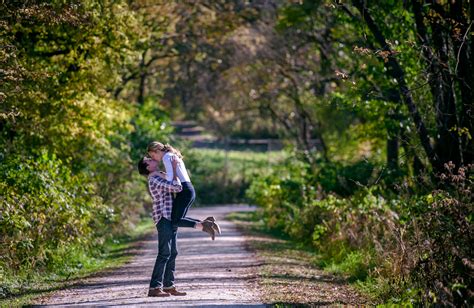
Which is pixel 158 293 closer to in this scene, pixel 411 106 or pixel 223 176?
pixel 411 106

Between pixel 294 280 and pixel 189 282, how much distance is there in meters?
1.71

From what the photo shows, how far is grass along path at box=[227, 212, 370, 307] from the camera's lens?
11.9 meters

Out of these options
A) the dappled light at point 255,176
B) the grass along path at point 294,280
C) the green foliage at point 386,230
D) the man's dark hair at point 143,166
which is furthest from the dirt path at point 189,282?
the green foliage at point 386,230

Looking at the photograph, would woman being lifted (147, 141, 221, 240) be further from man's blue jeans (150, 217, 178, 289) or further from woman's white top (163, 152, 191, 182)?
man's blue jeans (150, 217, 178, 289)

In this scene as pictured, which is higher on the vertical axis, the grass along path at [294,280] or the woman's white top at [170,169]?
the woman's white top at [170,169]

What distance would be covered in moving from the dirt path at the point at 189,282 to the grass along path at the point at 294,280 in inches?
9.6

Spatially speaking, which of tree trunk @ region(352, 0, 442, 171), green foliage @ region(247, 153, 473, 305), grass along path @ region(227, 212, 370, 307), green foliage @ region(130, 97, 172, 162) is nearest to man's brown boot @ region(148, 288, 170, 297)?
grass along path @ region(227, 212, 370, 307)

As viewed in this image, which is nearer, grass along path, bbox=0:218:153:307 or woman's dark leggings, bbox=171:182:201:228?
woman's dark leggings, bbox=171:182:201:228

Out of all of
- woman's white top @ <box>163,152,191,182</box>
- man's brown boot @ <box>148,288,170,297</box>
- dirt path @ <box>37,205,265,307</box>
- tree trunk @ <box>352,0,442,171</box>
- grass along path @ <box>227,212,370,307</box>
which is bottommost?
grass along path @ <box>227,212,370,307</box>

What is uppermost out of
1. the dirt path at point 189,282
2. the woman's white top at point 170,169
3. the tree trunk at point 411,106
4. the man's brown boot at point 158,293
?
the tree trunk at point 411,106

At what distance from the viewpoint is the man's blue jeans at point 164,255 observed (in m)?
11.9

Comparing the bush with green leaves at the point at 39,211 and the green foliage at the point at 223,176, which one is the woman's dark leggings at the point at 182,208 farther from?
the green foliage at the point at 223,176

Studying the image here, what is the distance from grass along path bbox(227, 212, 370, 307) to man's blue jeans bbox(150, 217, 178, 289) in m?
1.28

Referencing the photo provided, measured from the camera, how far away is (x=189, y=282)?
13.6 m
